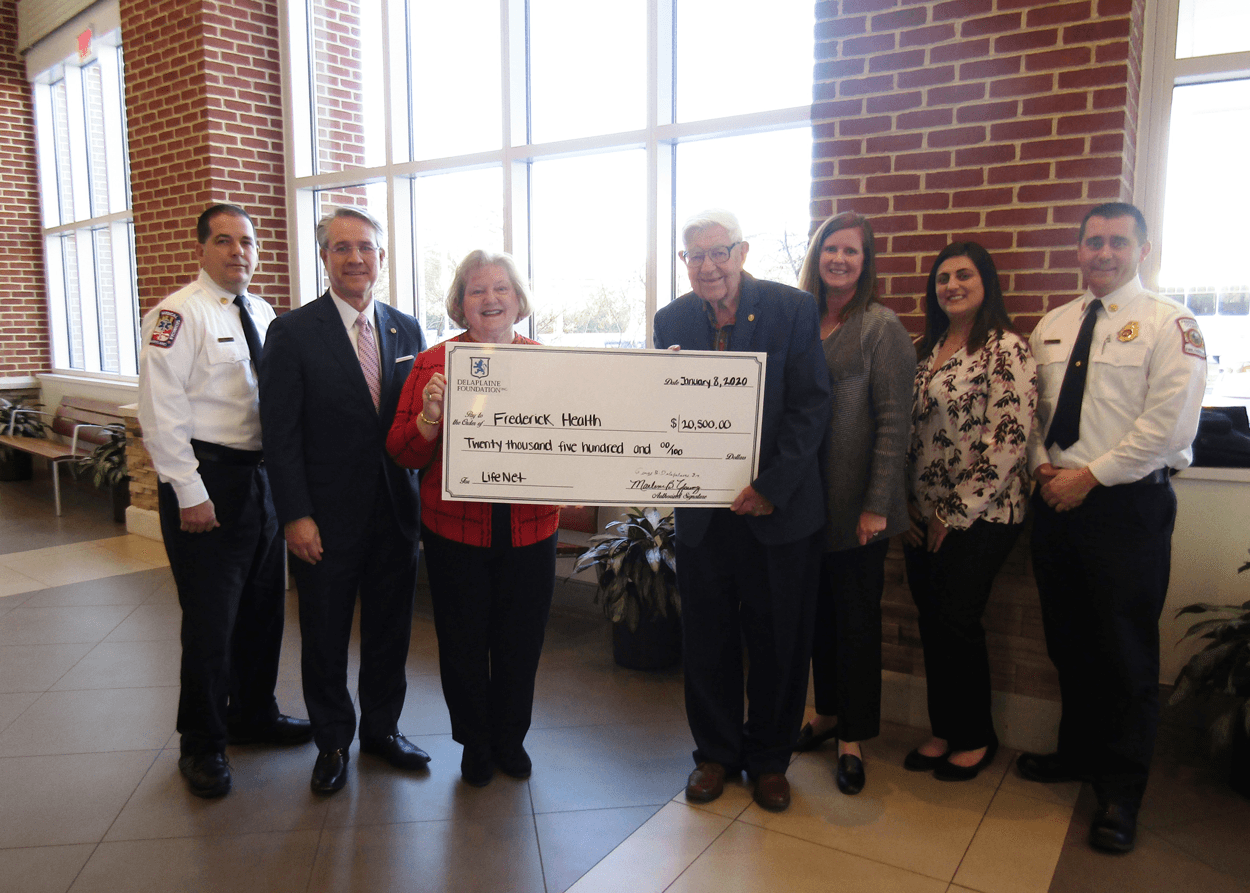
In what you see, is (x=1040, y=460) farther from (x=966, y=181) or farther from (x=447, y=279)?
(x=447, y=279)

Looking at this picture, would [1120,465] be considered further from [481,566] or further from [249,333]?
[249,333]

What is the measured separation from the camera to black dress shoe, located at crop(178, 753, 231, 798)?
2.49 meters

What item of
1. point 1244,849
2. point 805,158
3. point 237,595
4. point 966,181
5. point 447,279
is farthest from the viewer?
point 447,279

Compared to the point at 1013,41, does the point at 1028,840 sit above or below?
below

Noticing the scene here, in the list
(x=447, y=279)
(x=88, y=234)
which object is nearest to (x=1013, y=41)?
(x=447, y=279)

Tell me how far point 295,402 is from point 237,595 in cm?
70

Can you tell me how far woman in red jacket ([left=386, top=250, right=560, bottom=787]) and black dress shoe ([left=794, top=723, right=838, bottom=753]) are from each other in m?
0.92

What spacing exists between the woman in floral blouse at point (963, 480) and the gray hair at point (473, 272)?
47.4 inches

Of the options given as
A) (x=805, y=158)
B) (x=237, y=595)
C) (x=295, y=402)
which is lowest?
(x=237, y=595)

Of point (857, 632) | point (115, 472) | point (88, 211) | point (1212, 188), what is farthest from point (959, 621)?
point (88, 211)

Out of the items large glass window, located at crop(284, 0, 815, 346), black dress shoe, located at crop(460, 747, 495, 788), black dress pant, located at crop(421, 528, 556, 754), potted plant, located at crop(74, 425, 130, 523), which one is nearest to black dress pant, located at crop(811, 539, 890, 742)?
black dress pant, located at crop(421, 528, 556, 754)

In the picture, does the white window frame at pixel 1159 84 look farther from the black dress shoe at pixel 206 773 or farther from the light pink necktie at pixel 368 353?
the black dress shoe at pixel 206 773

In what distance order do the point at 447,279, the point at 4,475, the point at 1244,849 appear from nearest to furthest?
1. the point at 1244,849
2. the point at 447,279
3. the point at 4,475

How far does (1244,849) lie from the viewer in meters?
2.24
